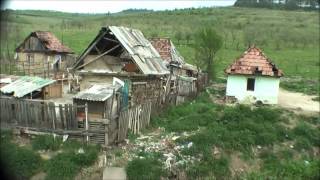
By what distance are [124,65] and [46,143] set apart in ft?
18.7

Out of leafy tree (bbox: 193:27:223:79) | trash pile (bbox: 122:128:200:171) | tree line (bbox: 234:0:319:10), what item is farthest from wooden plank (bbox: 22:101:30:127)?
tree line (bbox: 234:0:319:10)

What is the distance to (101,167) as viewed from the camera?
13.9 meters

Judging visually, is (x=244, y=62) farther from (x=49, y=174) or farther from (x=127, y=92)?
(x=49, y=174)

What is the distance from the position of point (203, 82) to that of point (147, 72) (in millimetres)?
9842

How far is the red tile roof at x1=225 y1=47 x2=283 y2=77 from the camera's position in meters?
24.3

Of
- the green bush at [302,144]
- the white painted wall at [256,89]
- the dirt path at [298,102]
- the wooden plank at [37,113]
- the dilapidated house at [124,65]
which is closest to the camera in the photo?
the wooden plank at [37,113]

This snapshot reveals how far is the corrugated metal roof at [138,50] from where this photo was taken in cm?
1881

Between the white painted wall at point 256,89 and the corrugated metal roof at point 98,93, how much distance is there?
9023 millimetres

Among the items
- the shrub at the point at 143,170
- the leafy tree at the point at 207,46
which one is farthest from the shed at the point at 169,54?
the shrub at the point at 143,170

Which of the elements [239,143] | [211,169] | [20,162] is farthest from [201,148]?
[20,162]

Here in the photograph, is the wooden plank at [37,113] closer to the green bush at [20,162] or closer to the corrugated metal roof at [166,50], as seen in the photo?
the green bush at [20,162]

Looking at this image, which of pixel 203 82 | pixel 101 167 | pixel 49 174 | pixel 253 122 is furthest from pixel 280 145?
pixel 203 82

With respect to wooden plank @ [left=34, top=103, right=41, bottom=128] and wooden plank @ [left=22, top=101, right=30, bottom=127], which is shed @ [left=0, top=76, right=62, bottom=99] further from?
wooden plank @ [left=34, top=103, right=41, bottom=128]

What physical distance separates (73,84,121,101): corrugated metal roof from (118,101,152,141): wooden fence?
81cm
